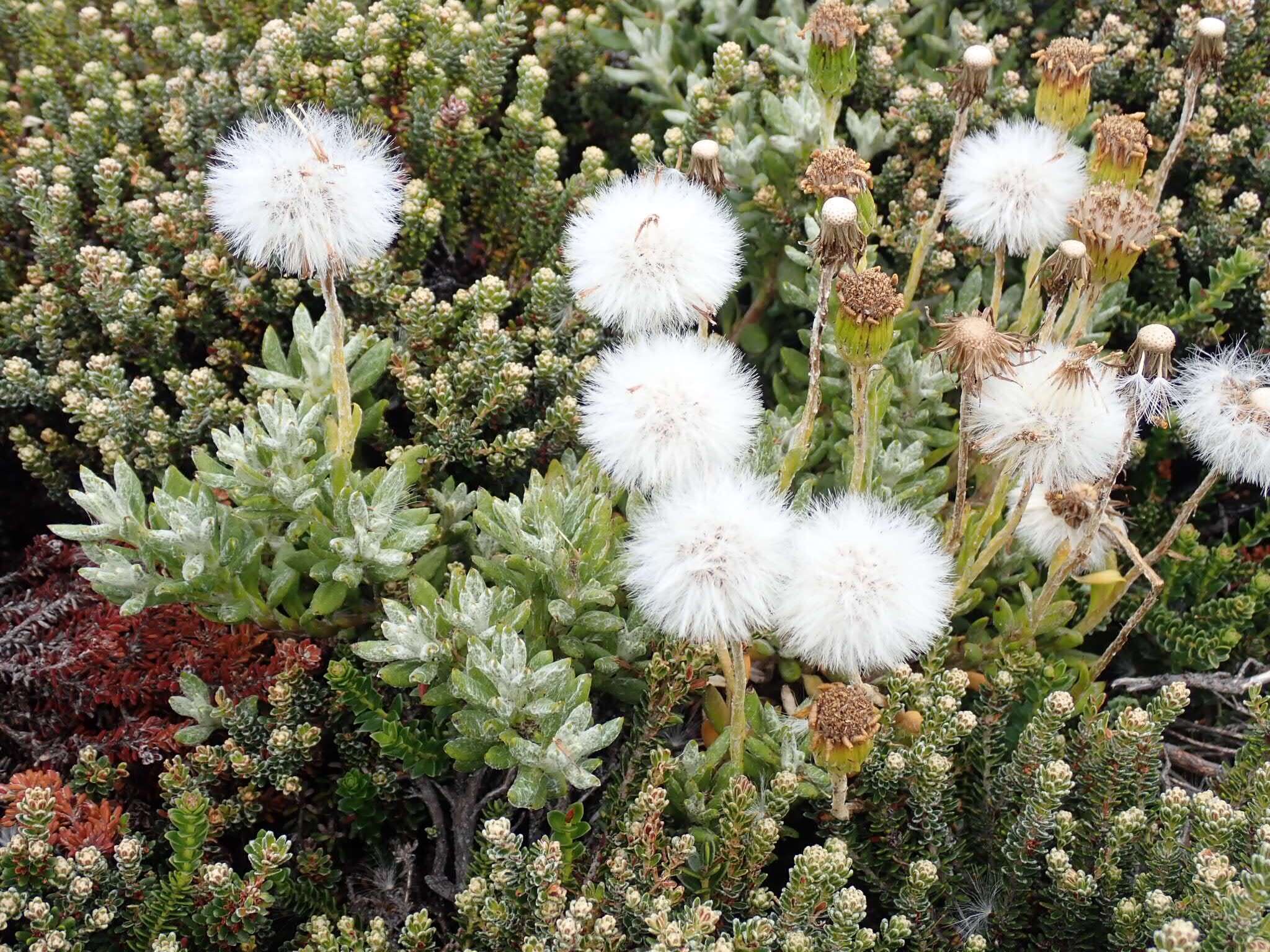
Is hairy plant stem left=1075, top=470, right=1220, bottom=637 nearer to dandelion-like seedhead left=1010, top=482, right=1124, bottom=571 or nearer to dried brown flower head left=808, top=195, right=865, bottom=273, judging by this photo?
dandelion-like seedhead left=1010, top=482, right=1124, bottom=571

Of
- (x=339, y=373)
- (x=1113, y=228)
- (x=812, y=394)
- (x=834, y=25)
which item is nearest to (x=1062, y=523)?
(x=1113, y=228)

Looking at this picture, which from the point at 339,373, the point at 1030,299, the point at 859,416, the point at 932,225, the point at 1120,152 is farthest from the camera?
the point at 1030,299

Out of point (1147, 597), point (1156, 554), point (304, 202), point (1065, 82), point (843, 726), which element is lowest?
point (843, 726)

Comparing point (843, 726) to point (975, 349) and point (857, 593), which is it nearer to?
point (857, 593)

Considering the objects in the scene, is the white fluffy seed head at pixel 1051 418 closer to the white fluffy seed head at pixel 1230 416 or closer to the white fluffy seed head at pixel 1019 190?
A: the white fluffy seed head at pixel 1230 416

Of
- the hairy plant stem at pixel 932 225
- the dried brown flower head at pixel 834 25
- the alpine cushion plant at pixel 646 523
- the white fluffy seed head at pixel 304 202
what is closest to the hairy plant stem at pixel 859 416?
the alpine cushion plant at pixel 646 523

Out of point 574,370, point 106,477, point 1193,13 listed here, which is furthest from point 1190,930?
point 1193,13

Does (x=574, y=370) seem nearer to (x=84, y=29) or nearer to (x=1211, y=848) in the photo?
(x=1211, y=848)
